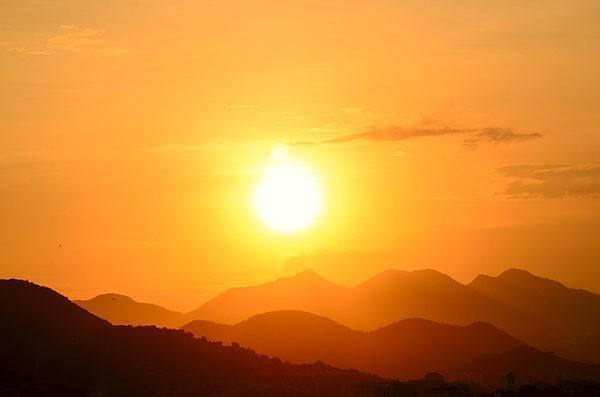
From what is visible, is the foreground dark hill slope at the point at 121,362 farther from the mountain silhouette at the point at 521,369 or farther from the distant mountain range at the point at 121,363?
the mountain silhouette at the point at 521,369

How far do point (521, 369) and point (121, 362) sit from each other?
90.7 metres

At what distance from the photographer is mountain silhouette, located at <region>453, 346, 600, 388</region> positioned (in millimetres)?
185500

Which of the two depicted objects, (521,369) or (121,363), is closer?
(121,363)

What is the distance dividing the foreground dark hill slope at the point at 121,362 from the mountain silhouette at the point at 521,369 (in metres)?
47.0

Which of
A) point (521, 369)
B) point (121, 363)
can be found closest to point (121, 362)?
point (121, 363)

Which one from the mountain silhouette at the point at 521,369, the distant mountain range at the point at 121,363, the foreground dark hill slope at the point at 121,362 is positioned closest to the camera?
the distant mountain range at the point at 121,363

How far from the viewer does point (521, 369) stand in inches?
7584

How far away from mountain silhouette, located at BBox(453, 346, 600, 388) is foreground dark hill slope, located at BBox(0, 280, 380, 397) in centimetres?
4698

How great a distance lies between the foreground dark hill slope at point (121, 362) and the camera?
120875 mm

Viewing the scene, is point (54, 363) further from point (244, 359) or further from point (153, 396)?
point (244, 359)

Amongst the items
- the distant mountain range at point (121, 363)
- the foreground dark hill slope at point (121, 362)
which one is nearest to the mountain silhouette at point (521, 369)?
the distant mountain range at point (121, 363)

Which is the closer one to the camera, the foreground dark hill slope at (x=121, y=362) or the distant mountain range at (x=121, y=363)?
the distant mountain range at (x=121, y=363)

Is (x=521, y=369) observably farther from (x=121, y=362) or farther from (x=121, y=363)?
(x=121, y=363)

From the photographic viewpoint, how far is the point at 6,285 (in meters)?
137
